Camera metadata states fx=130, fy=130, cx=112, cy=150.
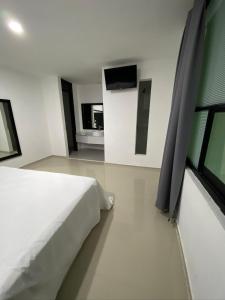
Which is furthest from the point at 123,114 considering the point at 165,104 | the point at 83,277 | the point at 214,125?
the point at 83,277

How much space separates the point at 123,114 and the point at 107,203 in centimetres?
217

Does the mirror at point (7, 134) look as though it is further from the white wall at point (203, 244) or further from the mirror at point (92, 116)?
the white wall at point (203, 244)

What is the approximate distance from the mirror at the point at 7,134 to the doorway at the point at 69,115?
5.24 ft

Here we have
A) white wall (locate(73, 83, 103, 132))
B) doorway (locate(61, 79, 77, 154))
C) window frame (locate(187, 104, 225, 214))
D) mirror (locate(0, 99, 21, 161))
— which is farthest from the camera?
white wall (locate(73, 83, 103, 132))

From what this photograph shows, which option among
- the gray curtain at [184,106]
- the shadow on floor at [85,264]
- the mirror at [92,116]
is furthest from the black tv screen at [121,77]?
the shadow on floor at [85,264]

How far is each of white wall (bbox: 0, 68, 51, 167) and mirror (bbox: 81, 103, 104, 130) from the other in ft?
4.63

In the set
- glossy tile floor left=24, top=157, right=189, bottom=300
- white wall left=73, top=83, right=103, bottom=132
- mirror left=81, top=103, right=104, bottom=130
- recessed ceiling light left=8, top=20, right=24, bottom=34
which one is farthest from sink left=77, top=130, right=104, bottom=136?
recessed ceiling light left=8, top=20, right=24, bottom=34

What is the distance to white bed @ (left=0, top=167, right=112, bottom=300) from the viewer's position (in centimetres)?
73

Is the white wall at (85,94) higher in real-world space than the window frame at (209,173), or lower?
higher

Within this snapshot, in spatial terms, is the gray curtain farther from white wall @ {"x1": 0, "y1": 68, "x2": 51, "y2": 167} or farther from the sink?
white wall @ {"x1": 0, "y1": 68, "x2": 51, "y2": 167}

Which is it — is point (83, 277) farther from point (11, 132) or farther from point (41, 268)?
point (11, 132)

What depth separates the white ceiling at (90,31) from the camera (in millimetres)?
1396

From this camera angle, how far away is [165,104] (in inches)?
115

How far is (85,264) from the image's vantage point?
1.27m
